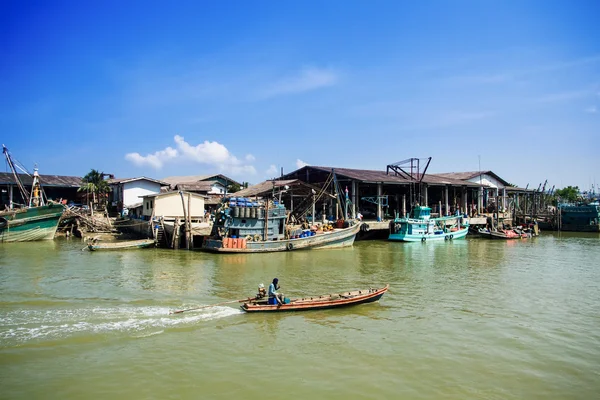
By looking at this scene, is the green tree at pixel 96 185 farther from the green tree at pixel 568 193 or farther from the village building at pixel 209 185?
the green tree at pixel 568 193

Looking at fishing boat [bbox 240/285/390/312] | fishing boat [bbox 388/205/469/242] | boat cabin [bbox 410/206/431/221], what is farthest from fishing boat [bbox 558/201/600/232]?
fishing boat [bbox 240/285/390/312]

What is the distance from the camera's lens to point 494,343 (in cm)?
1141

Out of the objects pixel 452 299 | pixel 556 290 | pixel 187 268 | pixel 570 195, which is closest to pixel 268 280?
pixel 187 268

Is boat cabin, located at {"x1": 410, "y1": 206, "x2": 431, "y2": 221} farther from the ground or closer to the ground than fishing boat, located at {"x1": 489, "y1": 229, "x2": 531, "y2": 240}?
farther from the ground

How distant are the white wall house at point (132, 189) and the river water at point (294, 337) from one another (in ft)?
77.2

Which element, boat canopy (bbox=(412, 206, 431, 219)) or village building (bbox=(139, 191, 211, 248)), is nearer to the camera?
village building (bbox=(139, 191, 211, 248))

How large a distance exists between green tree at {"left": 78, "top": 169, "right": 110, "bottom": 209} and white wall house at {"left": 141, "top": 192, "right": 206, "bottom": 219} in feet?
34.2

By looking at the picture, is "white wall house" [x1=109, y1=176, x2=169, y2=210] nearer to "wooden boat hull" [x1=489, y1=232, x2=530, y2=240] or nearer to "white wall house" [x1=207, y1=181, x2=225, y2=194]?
"white wall house" [x1=207, y1=181, x2=225, y2=194]

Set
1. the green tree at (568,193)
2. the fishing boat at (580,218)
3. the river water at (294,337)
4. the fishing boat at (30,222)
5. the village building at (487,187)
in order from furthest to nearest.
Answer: the green tree at (568,193), the village building at (487,187), the fishing boat at (580,218), the fishing boat at (30,222), the river water at (294,337)

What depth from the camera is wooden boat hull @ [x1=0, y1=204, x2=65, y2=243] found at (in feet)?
104

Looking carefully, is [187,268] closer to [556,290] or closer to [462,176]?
[556,290]

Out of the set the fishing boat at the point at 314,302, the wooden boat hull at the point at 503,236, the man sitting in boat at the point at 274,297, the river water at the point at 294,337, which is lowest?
the river water at the point at 294,337

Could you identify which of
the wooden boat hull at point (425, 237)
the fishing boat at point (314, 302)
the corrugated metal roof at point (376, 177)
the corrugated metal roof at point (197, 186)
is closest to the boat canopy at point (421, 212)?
the wooden boat hull at point (425, 237)

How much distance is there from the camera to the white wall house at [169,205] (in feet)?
Answer: 113
